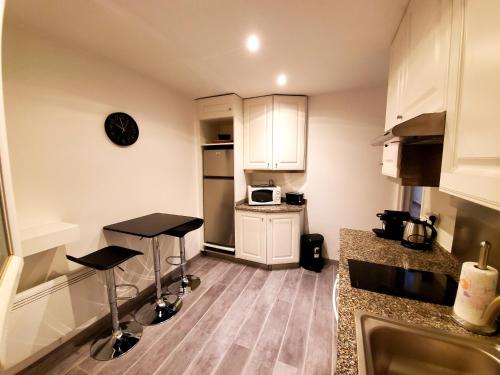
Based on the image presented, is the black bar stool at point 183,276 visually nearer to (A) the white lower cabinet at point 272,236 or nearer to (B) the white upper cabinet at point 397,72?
(A) the white lower cabinet at point 272,236

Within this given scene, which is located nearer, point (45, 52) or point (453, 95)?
point (453, 95)

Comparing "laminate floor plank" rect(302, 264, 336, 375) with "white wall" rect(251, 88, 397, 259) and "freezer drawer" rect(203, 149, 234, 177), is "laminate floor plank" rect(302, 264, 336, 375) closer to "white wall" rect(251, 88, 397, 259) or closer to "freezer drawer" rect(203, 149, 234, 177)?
"white wall" rect(251, 88, 397, 259)

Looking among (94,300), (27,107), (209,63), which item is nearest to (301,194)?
(209,63)

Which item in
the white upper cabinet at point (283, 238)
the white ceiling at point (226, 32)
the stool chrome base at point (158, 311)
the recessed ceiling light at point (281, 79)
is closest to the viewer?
the white ceiling at point (226, 32)

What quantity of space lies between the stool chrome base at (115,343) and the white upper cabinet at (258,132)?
2319 mm

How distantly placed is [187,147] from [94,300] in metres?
2.02

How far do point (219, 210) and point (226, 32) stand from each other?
2.25 meters

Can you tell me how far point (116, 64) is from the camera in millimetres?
2004

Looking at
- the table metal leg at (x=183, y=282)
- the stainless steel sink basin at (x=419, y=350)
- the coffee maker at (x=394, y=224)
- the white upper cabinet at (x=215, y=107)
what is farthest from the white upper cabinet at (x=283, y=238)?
the stainless steel sink basin at (x=419, y=350)

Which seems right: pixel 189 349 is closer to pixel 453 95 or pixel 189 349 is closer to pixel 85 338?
pixel 85 338

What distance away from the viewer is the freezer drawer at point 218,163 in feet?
9.94

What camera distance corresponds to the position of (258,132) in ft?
9.93

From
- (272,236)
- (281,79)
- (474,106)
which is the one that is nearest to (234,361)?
(272,236)

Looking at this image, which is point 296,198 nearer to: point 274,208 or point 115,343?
point 274,208
